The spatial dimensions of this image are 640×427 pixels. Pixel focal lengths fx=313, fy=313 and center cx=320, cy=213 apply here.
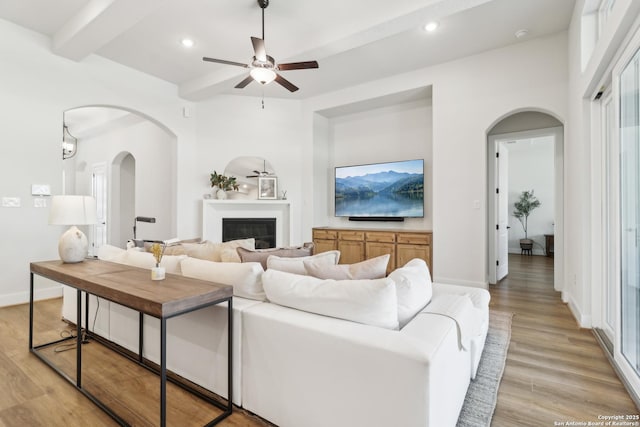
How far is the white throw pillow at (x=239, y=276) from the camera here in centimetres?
191

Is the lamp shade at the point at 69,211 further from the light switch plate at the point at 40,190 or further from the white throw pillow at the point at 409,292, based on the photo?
the white throw pillow at the point at 409,292

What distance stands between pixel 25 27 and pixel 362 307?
5022 mm

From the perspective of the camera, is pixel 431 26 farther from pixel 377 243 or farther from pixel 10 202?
pixel 10 202

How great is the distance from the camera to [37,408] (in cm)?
179

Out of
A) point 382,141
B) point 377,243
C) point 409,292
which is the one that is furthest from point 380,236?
point 409,292

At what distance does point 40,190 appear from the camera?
→ 12.7 ft

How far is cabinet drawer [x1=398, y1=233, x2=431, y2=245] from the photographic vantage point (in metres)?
4.64

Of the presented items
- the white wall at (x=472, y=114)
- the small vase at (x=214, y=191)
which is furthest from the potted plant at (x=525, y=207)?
the small vase at (x=214, y=191)

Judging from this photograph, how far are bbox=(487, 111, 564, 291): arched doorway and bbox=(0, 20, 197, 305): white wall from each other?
5.66 meters

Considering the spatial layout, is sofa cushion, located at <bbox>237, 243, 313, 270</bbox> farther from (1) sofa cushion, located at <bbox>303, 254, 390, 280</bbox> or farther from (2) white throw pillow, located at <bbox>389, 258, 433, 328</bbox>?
(2) white throw pillow, located at <bbox>389, 258, 433, 328</bbox>

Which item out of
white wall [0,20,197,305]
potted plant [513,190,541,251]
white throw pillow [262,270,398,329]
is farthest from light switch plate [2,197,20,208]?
potted plant [513,190,541,251]

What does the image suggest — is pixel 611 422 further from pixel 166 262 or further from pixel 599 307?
pixel 166 262

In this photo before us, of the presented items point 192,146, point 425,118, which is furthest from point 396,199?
point 192,146

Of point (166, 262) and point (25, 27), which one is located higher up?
point (25, 27)
